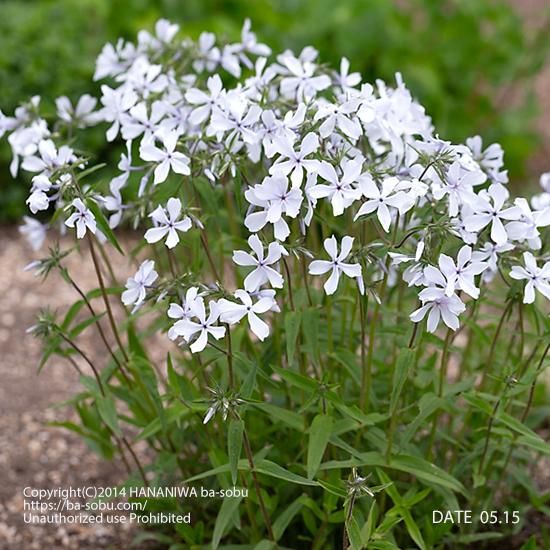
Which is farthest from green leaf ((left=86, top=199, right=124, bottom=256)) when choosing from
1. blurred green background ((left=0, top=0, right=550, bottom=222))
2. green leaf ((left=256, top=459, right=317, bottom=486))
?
blurred green background ((left=0, top=0, right=550, bottom=222))

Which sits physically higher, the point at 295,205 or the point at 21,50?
the point at 21,50

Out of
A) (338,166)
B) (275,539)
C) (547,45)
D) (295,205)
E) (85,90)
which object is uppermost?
(547,45)

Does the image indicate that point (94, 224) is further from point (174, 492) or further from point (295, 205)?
point (174, 492)

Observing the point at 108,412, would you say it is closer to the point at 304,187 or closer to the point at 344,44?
the point at 304,187

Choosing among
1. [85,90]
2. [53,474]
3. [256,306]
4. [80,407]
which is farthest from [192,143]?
[85,90]

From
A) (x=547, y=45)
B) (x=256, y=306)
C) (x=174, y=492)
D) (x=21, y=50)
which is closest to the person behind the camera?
(x=256, y=306)

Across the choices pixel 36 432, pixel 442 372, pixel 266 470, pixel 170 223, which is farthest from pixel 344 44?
pixel 266 470

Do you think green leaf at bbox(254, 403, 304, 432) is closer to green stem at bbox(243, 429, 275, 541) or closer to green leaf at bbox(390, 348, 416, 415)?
green stem at bbox(243, 429, 275, 541)
